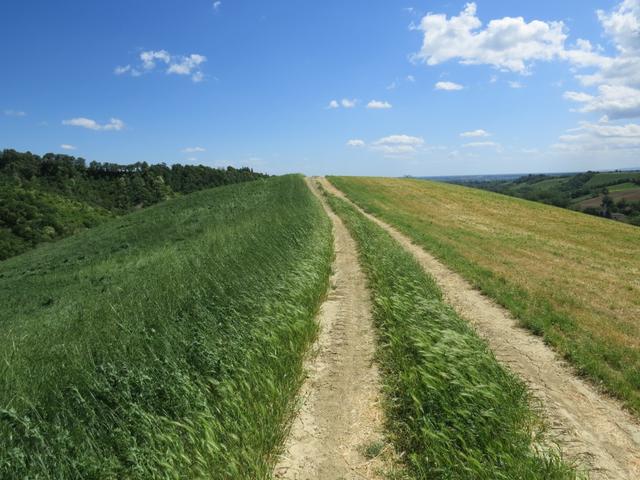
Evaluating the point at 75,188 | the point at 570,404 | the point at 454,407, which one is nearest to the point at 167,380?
the point at 454,407

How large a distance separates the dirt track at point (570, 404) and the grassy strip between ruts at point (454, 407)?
0.36 metres

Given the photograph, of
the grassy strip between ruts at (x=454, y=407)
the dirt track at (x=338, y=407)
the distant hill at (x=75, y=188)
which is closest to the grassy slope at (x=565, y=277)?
the grassy strip between ruts at (x=454, y=407)

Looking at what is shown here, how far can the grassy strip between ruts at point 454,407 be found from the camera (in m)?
3.76

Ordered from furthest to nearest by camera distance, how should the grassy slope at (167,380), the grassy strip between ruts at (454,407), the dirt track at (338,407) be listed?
the dirt track at (338,407), the grassy strip between ruts at (454,407), the grassy slope at (167,380)

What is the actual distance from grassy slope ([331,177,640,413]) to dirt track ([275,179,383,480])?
140 inches

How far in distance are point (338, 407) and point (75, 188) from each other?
152369 millimetres

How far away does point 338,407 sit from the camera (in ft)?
17.2

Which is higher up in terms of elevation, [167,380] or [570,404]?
[167,380]

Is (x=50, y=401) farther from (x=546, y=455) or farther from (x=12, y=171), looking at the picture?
(x=12, y=171)

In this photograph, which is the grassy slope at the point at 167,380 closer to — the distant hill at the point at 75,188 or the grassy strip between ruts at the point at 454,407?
the grassy strip between ruts at the point at 454,407

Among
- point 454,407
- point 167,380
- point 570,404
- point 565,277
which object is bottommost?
point 565,277

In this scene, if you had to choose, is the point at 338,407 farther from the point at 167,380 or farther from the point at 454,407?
the point at 167,380

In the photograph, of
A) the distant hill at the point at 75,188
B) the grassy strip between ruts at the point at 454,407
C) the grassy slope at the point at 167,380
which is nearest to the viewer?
the grassy slope at the point at 167,380

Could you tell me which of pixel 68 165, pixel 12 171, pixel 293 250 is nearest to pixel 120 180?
pixel 68 165
